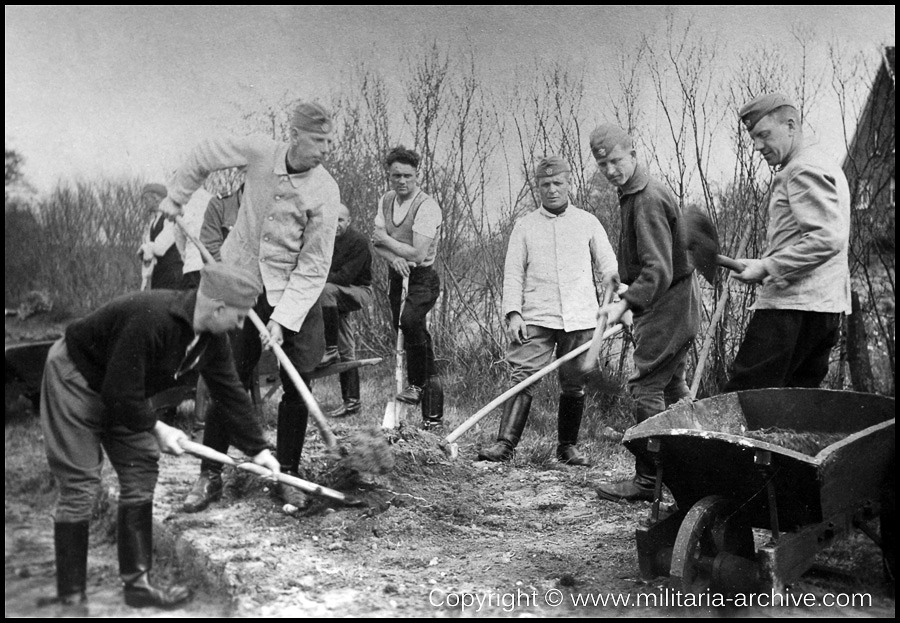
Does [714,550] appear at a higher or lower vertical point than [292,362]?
lower

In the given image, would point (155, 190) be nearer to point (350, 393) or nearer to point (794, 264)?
point (350, 393)

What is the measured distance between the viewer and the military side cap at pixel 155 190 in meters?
3.68

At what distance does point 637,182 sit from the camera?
4559 mm

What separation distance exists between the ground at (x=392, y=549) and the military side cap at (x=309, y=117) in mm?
1606

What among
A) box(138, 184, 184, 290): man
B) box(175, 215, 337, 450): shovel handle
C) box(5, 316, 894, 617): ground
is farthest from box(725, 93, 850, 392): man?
box(138, 184, 184, 290): man

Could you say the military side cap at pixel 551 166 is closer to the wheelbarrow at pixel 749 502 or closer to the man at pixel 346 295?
the man at pixel 346 295

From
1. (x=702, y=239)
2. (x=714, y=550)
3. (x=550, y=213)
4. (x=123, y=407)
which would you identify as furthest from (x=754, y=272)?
Result: (x=123, y=407)

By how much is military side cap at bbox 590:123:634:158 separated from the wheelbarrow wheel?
2.09m

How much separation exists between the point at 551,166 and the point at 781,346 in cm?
192

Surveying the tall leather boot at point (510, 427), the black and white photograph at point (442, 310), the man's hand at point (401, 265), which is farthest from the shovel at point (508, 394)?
the man's hand at point (401, 265)

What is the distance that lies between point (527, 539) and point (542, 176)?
2.37 meters

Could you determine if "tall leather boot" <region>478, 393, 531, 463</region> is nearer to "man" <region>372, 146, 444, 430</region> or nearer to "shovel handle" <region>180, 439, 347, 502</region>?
"man" <region>372, 146, 444, 430</region>

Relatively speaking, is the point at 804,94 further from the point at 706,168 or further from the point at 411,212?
the point at 411,212

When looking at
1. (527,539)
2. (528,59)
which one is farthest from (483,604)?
(528,59)
